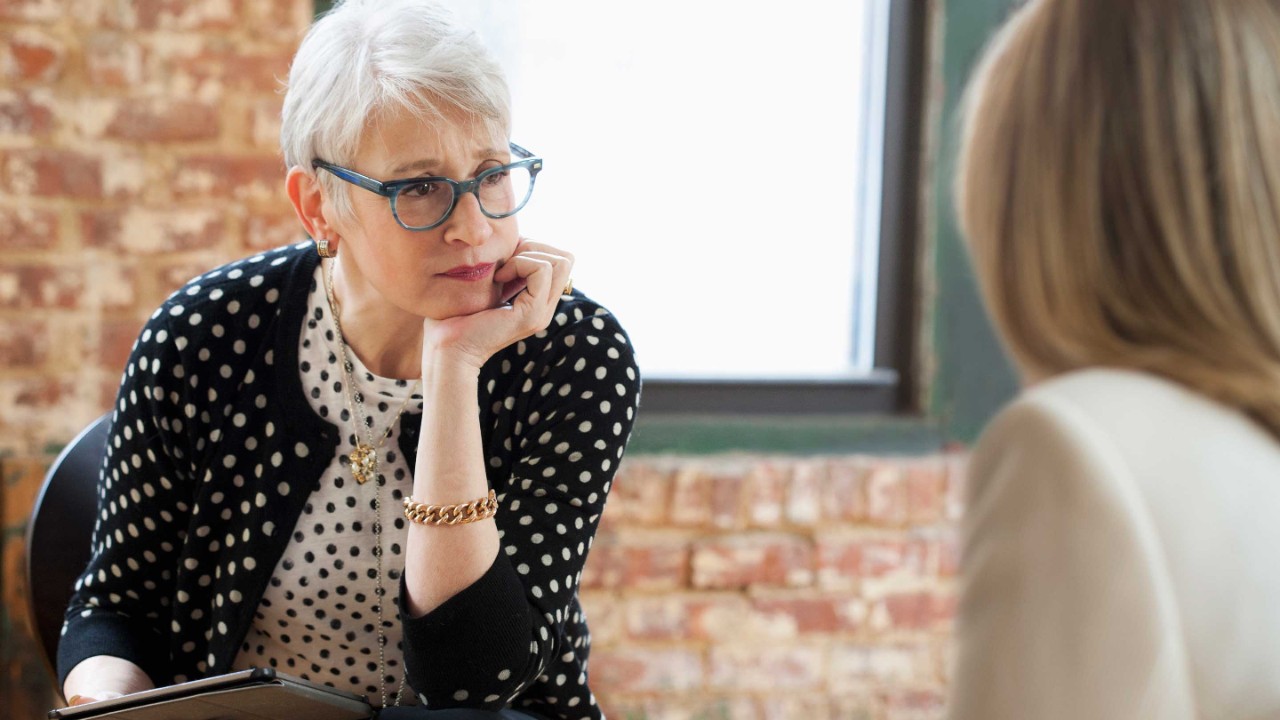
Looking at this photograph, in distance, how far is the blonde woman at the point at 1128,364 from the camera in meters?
0.63

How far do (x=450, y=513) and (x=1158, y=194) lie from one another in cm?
78

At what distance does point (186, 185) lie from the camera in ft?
6.35

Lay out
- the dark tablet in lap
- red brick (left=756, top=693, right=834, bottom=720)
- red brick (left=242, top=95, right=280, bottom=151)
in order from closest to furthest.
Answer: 1. the dark tablet in lap
2. red brick (left=242, top=95, right=280, bottom=151)
3. red brick (left=756, top=693, right=834, bottom=720)

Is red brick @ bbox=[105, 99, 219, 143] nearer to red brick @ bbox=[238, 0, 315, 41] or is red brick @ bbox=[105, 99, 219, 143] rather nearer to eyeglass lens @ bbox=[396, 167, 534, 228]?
red brick @ bbox=[238, 0, 315, 41]

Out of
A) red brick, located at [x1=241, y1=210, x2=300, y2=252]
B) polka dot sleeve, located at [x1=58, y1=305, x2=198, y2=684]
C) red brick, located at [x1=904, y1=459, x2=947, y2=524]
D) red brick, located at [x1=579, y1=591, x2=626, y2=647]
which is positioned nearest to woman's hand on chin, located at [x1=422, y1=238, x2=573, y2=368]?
polka dot sleeve, located at [x1=58, y1=305, x2=198, y2=684]

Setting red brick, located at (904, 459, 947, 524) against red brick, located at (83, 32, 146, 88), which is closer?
red brick, located at (83, 32, 146, 88)

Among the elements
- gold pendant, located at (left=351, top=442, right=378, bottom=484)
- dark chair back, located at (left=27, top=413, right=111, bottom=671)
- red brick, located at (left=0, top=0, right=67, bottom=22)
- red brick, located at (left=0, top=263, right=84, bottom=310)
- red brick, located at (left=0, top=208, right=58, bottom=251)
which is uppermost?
red brick, located at (left=0, top=0, right=67, bottom=22)

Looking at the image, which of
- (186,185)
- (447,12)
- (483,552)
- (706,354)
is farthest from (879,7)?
(483,552)

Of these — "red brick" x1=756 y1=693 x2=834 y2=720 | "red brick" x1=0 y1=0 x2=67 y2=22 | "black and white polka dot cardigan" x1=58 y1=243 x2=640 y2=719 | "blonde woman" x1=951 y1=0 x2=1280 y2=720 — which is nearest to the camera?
"blonde woman" x1=951 y1=0 x2=1280 y2=720

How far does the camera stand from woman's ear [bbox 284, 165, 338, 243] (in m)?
1.35

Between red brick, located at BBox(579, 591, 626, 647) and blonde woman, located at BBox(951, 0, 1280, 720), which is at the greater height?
blonde woman, located at BBox(951, 0, 1280, 720)

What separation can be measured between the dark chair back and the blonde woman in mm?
1157

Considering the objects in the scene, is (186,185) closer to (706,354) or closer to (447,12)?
(447,12)

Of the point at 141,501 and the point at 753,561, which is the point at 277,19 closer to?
the point at 141,501
